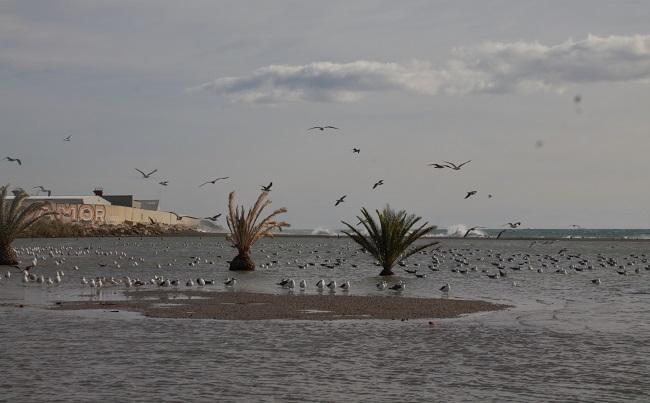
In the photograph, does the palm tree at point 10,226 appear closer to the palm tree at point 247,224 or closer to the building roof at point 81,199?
the palm tree at point 247,224

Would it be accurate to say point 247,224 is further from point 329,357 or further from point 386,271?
point 329,357

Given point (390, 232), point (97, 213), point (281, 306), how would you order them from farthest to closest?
1. point (97, 213)
2. point (390, 232)
3. point (281, 306)

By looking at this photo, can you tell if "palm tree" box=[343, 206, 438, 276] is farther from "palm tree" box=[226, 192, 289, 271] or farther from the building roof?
the building roof

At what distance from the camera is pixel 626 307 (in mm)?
23344

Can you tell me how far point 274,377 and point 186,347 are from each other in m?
3.02

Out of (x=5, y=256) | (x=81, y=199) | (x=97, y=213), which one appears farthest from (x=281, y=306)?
(x=81, y=199)

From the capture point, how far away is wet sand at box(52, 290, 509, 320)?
19.8 metres

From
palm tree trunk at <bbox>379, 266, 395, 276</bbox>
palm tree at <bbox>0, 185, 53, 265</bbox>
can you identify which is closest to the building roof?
palm tree at <bbox>0, 185, 53, 265</bbox>

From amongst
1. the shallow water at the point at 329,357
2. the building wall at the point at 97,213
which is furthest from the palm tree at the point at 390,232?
the building wall at the point at 97,213

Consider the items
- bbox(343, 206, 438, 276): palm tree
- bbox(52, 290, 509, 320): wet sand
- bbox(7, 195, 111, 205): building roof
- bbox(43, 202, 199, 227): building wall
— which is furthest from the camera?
bbox(7, 195, 111, 205): building roof

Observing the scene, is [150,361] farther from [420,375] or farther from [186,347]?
[420,375]

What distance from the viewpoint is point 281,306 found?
21.9 metres

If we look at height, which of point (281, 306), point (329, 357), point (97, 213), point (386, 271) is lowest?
point (329, 357)

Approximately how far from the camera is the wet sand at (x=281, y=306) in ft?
65.1
